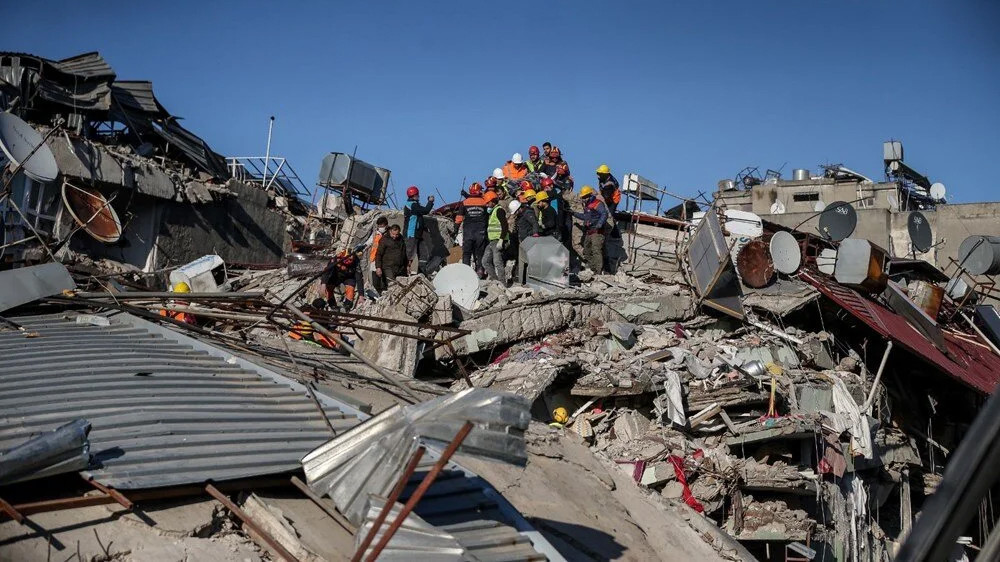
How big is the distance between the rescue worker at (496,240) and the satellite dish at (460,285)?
4.90 feet

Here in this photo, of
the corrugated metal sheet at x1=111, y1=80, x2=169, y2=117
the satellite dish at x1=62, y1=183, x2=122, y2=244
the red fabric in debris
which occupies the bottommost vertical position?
the red fabric in debris

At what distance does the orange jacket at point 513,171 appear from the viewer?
17.6 meters

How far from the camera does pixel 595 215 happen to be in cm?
1619

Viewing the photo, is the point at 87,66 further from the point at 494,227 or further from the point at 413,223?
the point at 494,227

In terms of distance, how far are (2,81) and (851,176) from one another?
28.7 metres

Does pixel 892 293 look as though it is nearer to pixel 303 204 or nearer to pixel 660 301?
pixel 660 301

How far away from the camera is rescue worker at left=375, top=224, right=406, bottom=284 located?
14594 millimetres

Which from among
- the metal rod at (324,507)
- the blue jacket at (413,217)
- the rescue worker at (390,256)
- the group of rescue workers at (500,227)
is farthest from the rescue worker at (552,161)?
the metal rod at (324,507)

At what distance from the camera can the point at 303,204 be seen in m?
23.7

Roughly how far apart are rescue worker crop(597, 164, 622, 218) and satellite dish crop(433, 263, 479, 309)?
13.2 ft

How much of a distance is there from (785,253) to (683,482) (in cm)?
667

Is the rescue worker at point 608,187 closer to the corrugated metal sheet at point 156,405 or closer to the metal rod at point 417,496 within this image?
the corrugated metal sheet at point 156,405

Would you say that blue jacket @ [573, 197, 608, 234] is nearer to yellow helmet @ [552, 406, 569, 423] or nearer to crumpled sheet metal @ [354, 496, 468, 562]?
yellow helmet @ [552, 406, 569, 423]

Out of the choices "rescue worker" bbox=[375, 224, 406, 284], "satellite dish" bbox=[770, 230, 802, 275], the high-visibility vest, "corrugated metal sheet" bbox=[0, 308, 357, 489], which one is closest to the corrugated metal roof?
"rescue worker" bbox=[375, 224, 406, 284]
